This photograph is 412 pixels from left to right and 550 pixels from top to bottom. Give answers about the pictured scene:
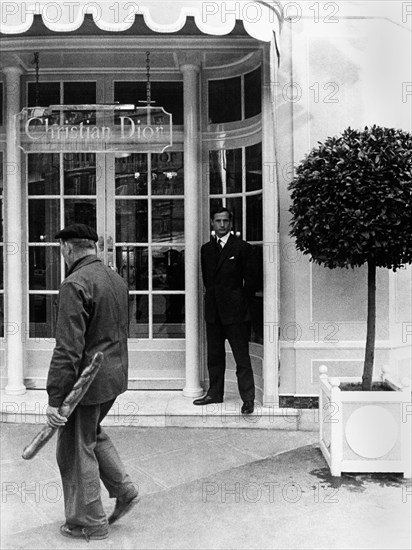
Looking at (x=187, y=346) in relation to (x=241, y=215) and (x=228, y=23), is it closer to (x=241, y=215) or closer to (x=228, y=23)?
(x=241, y=215)

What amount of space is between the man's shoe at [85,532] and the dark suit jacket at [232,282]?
2620 millimetres

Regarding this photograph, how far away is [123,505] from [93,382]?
0.80 metres

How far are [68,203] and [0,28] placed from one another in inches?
81.1

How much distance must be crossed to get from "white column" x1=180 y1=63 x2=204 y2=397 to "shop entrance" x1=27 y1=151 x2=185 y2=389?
322mm

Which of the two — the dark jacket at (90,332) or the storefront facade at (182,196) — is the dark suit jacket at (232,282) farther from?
the dark jacket at (90,332)

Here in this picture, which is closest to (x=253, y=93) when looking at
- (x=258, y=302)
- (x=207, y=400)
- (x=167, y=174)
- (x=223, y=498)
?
(x=167, y=174)

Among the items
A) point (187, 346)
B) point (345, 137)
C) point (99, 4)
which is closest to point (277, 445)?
point (187, 346)

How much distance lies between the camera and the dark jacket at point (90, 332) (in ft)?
10.8

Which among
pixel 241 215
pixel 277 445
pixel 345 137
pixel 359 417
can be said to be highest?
pixel 345 137

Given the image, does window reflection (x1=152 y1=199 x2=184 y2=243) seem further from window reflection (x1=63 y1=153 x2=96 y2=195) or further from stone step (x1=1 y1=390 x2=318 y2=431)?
stone step (x1=1 y1=390 x2=318 y2=431)

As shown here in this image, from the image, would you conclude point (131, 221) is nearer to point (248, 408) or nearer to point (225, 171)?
point (225, 171)

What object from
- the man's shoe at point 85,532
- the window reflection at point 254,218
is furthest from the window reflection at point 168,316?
the man's shoe at point 85,532

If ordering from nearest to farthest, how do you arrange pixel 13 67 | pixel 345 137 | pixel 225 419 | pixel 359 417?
pixel 359 417, pixel 345 137, pixel 225 419, pixel 13 67

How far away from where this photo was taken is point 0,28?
A: 4.76 m
